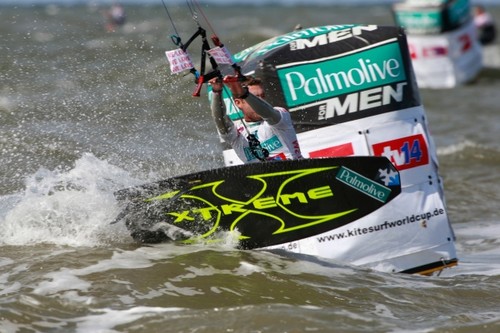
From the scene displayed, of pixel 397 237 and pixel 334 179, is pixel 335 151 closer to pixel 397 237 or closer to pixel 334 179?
pixel 334 179

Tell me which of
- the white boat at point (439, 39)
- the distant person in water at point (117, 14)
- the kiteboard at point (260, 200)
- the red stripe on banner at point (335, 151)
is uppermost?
the distant person in water at point (117, 14)

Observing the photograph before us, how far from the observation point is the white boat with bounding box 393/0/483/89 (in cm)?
1902

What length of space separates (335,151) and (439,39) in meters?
12.1

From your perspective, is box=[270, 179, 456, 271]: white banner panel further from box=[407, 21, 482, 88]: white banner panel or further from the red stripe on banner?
box=[407, 21, 482, 88]: white banner panel

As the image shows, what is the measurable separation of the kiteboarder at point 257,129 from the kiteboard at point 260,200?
0.96 ft

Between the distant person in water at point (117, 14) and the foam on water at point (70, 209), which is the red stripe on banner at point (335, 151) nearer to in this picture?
the foam on water at point (70, 209)

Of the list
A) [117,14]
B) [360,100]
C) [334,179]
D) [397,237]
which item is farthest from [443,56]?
[117,14]

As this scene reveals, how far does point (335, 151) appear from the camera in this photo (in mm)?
7652

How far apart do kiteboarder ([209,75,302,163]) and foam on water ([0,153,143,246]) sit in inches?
38.2

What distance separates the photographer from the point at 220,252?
→ 22.7ft

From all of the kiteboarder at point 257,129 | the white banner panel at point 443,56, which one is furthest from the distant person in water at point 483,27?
the kiteboarder at point 257,129

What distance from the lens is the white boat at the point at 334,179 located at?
6883mm

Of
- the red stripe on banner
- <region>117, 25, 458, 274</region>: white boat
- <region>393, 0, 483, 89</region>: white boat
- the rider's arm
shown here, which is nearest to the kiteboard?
<region>117, 25, 458, 274</region>: white boat

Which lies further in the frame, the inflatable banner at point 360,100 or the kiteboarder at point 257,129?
the inflatable banner at point 360,100
